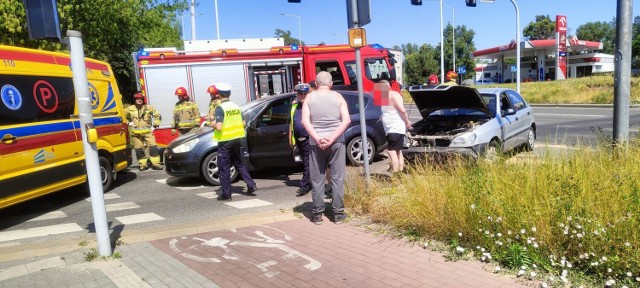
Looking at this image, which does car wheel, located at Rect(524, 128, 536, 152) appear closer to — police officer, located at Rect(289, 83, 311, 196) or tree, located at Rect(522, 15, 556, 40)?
police officer, located at Rect(289, 83, 311, 196)

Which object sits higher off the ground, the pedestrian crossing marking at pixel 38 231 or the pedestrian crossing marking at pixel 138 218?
the pedestrian crossing marking at pixel 38 231

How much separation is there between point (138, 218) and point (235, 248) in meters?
2.29

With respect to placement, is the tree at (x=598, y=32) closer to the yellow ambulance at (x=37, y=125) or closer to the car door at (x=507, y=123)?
the car door at (x=507, y=123)

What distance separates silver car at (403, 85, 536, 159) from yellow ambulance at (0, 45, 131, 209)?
17.5ft

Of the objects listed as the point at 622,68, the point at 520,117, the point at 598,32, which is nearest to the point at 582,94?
the point at 520,117

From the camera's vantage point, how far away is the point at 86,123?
4492 mm

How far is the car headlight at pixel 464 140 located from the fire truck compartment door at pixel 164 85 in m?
7.10

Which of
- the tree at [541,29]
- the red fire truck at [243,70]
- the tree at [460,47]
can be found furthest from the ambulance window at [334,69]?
the tree at [541,29]

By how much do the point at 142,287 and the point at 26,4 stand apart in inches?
111

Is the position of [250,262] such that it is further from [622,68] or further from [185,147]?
[622,68]

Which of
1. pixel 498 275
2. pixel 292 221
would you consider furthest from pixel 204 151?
pixel 498 275

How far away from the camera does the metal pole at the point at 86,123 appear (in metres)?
4.41

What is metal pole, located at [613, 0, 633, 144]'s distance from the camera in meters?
6.01

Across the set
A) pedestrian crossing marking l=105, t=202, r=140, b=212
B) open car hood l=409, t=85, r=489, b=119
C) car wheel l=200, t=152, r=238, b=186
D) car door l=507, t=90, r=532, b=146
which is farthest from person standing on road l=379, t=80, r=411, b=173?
pedestrian crossing marking l=105, t=202, r=140, b=212
